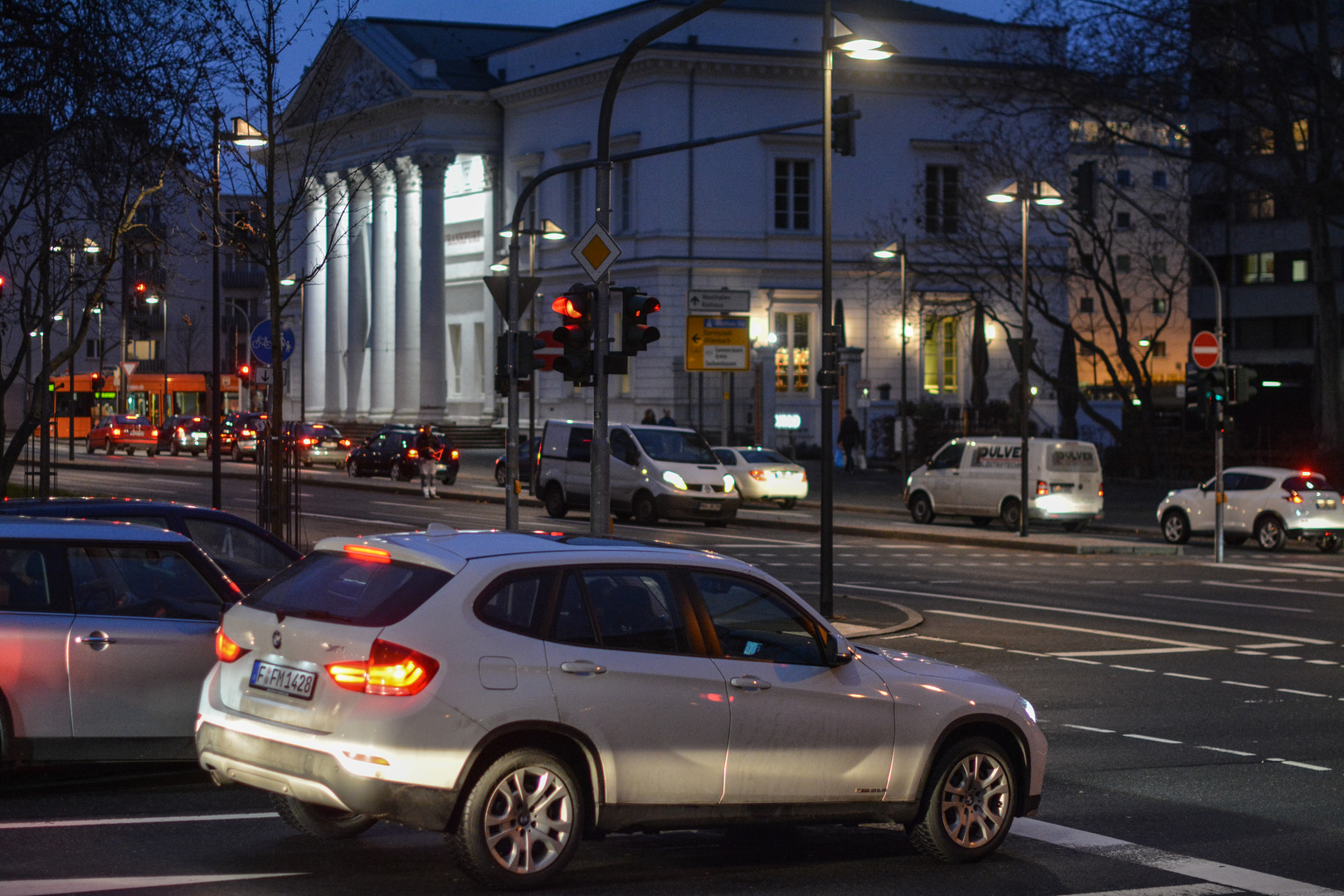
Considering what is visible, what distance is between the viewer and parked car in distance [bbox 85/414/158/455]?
6875 cm

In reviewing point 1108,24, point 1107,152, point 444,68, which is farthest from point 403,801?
point 444,68

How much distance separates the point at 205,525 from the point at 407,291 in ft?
207

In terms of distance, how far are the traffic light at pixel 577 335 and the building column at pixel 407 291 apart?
5580 cm

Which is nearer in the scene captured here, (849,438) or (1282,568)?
(1282,568)

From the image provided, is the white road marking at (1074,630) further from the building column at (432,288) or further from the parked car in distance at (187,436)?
the building column at (432,288)

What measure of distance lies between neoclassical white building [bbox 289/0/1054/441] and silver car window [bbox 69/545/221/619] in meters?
45.0

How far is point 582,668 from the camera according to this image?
743cm

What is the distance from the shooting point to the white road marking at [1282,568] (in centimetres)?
2688

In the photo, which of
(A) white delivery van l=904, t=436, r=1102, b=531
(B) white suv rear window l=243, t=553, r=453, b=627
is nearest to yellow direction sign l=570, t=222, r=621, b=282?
(B) white suv rear window l=243, t=553, r=453, b=627

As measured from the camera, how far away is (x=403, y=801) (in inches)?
277

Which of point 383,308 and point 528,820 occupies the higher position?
point 383,308

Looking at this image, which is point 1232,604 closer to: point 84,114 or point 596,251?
point 596,251

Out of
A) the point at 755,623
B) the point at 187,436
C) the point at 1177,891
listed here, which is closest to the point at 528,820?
the point at 755,623

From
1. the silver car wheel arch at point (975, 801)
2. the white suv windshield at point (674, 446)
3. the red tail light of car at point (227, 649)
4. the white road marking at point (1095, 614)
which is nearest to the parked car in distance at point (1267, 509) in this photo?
the white suv windshield at point (674, 446)
